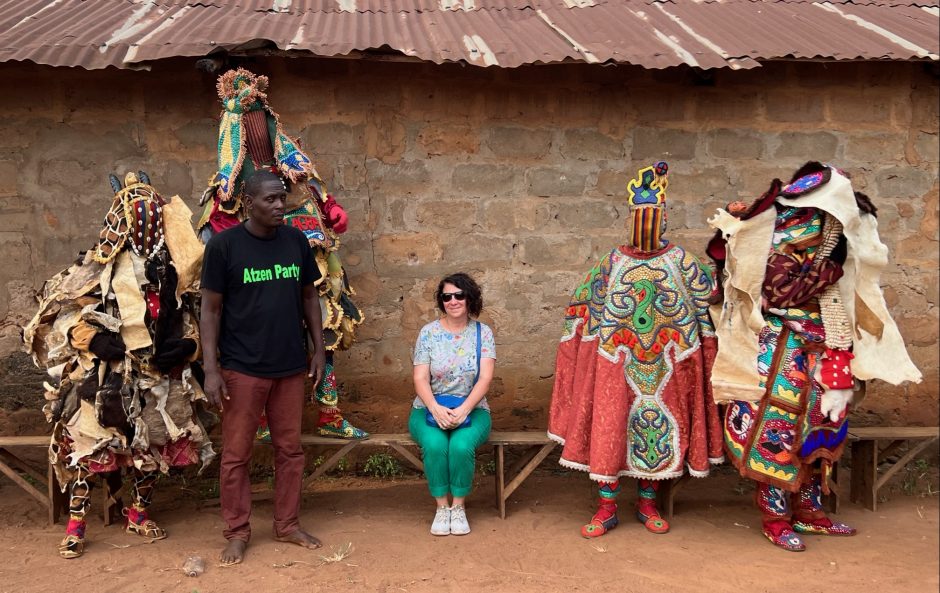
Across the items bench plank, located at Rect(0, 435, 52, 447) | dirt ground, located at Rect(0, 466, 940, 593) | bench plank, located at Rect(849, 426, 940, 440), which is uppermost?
bench plank, located at Rect(849, 426, 940, 440)

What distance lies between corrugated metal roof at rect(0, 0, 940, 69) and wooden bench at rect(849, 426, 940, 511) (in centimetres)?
216

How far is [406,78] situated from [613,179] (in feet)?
4.71

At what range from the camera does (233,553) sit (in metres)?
4.15

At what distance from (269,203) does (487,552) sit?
2.05 meters

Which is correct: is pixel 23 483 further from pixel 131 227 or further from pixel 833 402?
pixel 833 402

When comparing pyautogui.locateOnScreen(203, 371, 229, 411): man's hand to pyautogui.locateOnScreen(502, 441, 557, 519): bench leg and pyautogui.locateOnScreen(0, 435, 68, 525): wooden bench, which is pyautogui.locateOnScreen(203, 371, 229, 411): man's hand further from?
pyautogui.locateOnScreen(502, 441, 557, 519): bench leg

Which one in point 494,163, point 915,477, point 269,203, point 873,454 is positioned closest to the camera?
point 269,203

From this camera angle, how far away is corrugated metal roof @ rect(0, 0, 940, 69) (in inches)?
181

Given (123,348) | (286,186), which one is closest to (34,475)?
(123,348)

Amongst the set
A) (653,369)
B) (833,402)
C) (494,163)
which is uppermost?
(494,163)

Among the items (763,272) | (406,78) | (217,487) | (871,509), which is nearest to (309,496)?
(217,487)

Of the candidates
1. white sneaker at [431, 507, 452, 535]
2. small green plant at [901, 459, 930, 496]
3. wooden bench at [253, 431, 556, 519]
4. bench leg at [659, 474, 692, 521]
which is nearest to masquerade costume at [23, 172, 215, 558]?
wooden bench at [253, 431, 556, 519]

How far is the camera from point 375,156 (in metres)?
5.25

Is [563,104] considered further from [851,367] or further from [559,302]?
[851,367]
